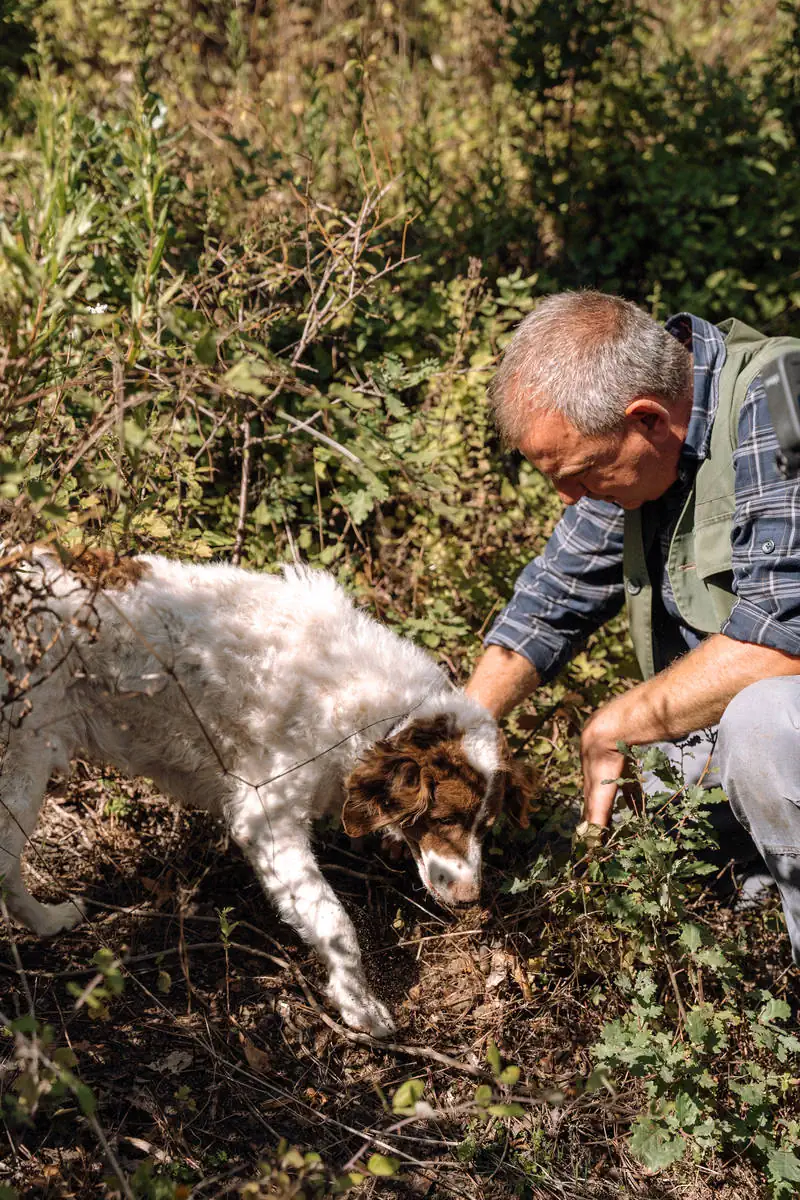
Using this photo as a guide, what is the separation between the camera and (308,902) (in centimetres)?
286

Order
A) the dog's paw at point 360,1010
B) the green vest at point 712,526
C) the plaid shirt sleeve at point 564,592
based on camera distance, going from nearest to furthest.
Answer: the dog's paw at point 360,1010 → the green vest at point 712,526 → the plaid shirt sleeve at point 564,592

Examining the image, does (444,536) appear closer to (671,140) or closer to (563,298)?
(563,298)

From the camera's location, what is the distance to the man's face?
285 centimetres

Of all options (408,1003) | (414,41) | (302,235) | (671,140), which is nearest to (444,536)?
(302,235)

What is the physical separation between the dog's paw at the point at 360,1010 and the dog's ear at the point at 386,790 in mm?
439

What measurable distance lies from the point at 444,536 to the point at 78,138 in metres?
2.38

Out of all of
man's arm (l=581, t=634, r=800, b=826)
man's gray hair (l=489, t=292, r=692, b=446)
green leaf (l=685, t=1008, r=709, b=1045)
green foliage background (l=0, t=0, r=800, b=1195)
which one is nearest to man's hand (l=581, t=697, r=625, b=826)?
man's arm (l=581, t=634, r=800, b=826)

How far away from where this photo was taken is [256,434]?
4422mm

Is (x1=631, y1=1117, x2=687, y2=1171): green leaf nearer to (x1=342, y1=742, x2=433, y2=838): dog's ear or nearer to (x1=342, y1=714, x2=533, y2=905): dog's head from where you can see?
(x1=342, y1=714, x2=533, y2=905): dog's head

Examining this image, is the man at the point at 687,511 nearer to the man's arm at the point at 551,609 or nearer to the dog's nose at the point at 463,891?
the man's arm at the point at 551,609

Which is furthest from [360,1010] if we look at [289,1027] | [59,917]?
[59,917]

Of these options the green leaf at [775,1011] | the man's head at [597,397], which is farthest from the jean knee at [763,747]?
the man's head at [597,397]

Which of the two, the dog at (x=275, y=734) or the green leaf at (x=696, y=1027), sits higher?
the dog at (x=275, y=734)

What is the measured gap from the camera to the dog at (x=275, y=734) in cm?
280
